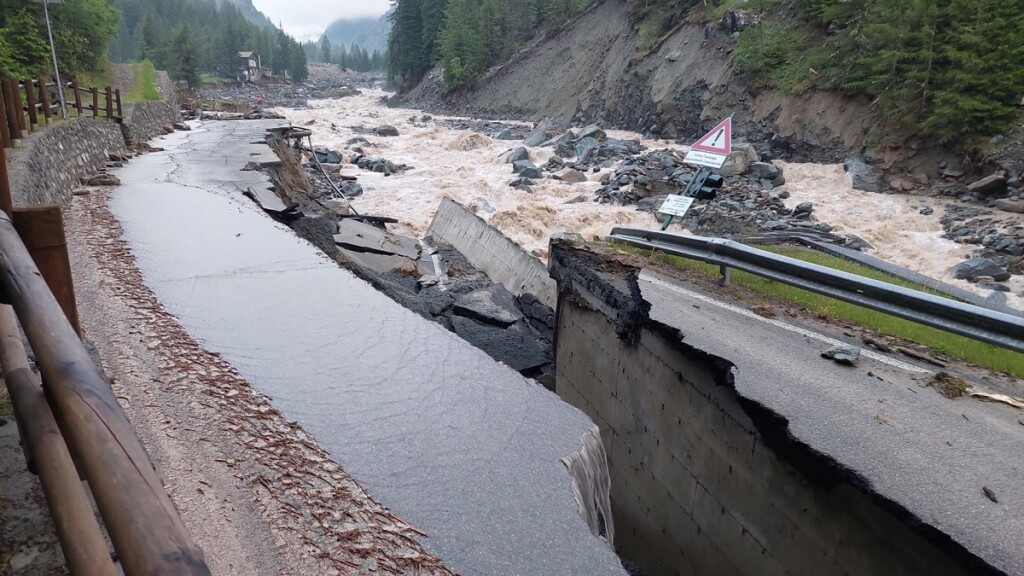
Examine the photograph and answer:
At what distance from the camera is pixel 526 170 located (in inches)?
937

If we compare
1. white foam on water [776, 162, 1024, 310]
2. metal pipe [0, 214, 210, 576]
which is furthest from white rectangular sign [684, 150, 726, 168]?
metal pipe [0, 214, 210, 576]

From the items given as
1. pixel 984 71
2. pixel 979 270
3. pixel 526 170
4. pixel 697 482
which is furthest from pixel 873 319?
pixel 526 170

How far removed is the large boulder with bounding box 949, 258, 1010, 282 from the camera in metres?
12.0

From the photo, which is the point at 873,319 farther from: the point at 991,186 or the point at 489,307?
the point at 991,186

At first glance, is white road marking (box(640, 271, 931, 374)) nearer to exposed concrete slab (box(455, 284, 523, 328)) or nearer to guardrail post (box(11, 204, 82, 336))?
Answer: exposed concrete slab (box(455, 284, 523, 328))

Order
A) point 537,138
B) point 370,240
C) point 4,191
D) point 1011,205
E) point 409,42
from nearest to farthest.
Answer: point 4,191, point 370,240, point 1011,205, point 537,138, point 409,42

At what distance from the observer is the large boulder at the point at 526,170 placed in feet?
77.4

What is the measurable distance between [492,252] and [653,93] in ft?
85.9

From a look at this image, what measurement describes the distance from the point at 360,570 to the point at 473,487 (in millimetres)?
712

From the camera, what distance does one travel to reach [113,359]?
3.68m

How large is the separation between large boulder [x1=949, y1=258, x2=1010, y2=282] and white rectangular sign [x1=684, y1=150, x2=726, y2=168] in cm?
775

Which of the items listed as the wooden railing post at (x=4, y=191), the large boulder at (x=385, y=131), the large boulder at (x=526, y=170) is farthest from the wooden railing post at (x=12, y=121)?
the large boulder at (x=385, y=131)

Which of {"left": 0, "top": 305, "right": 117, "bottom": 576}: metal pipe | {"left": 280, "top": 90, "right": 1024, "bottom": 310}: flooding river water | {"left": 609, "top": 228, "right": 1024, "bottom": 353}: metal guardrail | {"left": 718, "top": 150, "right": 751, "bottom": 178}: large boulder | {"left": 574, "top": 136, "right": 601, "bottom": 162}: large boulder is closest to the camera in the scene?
{"left": 0, "top": 305, "right": 117, "bottom": 576}: metal pipe

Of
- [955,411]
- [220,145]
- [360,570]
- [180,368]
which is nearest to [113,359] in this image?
[180,368]
